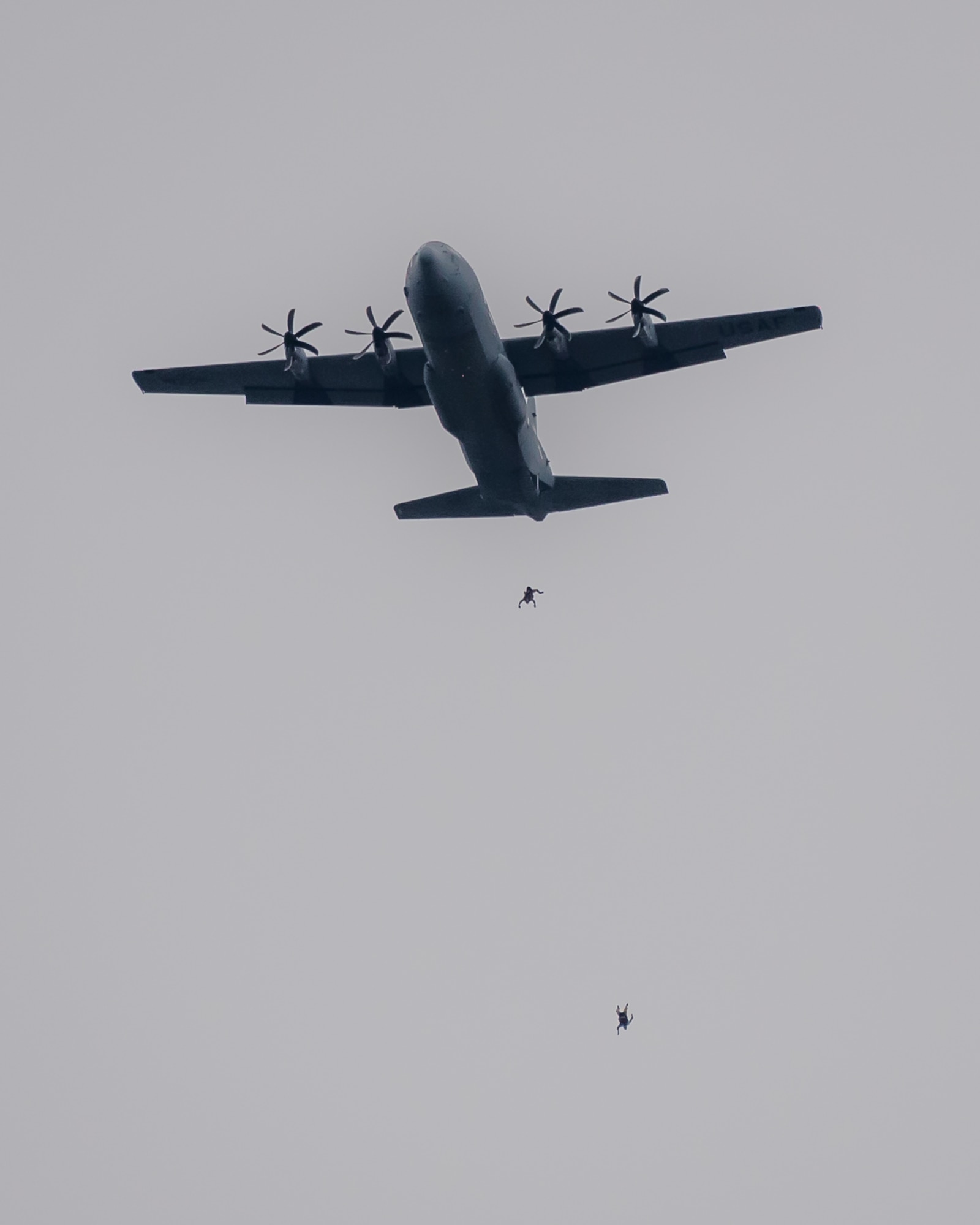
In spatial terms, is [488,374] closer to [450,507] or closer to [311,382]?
[450,507]

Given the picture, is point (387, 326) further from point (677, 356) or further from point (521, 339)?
point (677, 356)

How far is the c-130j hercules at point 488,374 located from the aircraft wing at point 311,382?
0.03 meters

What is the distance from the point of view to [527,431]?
40781mm

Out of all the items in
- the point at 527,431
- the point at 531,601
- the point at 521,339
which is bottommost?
the point at 531,601

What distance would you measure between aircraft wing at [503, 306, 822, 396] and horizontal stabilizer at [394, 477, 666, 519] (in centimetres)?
269

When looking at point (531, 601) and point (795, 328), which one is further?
point (531, 601)

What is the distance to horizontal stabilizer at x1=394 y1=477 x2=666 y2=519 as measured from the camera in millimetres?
41156

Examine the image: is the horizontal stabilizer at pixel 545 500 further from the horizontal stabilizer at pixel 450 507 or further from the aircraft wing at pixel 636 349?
the aircraft wing at pixel 636 349

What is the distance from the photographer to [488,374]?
38.5 metres

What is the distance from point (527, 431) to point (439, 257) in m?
6.18

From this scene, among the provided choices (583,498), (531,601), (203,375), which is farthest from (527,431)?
(203,375)

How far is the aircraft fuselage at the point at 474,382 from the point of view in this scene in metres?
36.4

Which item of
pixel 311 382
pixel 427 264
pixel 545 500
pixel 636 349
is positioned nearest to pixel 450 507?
pixel 545 500

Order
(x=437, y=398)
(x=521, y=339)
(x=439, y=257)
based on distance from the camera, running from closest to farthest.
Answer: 1. (x=439, y=257)
2. (x=437, y=398)
3. (x=521, y=339)
